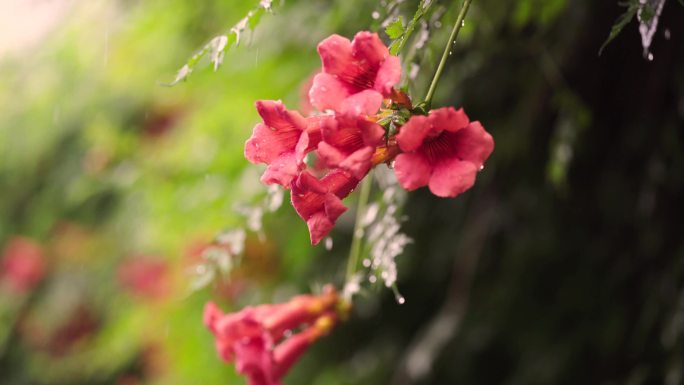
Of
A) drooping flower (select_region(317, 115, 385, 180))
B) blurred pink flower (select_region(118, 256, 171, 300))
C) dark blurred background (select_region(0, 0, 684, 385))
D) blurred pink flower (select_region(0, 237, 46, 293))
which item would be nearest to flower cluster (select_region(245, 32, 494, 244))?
drooping flower (select_region(317, 115, 385, 180))

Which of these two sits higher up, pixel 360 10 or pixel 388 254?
pixel 360 10

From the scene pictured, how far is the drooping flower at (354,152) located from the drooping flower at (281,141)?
40 millimetres

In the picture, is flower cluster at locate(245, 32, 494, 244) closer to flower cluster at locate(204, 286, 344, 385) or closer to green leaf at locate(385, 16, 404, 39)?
green leaf at locate(385, 16, 404, 39)

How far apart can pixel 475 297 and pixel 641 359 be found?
66cm

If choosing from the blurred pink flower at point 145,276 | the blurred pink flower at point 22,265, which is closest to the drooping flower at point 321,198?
the blurred pink flower at point 145,276

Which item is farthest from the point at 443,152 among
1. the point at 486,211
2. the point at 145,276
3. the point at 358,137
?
the point at 145,276

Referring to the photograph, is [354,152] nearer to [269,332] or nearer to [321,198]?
[321,198]

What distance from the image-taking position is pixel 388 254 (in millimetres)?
912

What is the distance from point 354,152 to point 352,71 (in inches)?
3.1

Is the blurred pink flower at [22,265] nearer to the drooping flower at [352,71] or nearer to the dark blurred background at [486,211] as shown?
the dark blurred background at [486,211]

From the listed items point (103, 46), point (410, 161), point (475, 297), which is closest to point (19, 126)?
point (103, 46)

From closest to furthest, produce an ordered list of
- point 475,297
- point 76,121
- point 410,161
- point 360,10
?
point 410,161
point 360,10
point 475,297
point 76,121

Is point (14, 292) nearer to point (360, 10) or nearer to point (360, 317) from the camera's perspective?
point (360, 317)

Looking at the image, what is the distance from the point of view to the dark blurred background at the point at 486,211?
1.56 meters
